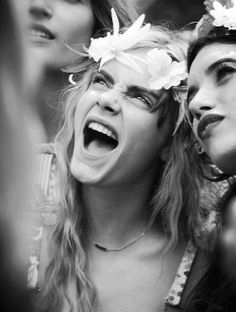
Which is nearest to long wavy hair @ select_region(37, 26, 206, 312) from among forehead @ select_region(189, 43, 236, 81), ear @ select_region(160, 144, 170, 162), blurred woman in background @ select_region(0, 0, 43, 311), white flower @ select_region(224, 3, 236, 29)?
ear @ select_region(160, 144, 170, 162)

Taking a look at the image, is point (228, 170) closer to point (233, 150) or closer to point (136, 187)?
point (233, 150)

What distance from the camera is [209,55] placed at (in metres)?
1.98

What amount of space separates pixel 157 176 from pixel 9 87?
4.99ft

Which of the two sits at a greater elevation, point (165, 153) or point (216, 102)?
point (216, 102)

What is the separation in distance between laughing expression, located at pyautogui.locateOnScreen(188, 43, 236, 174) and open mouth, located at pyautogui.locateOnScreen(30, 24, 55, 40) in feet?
2.80

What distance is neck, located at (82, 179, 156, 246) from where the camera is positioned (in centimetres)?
236

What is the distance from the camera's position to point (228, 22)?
6.41 ft

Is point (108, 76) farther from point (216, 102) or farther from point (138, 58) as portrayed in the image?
point (216, 102)

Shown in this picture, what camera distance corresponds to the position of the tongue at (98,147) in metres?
2.34

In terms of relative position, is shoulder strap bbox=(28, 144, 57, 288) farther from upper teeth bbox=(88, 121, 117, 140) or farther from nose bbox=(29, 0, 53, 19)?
nose bbox=(29, 0, 53, 19)

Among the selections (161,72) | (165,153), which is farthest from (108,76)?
(165,153)

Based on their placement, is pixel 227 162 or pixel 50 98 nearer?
pixel 227 162

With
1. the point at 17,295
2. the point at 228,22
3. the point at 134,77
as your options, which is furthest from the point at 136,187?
the point at 17,295

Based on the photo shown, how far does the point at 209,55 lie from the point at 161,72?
1.11 ft
